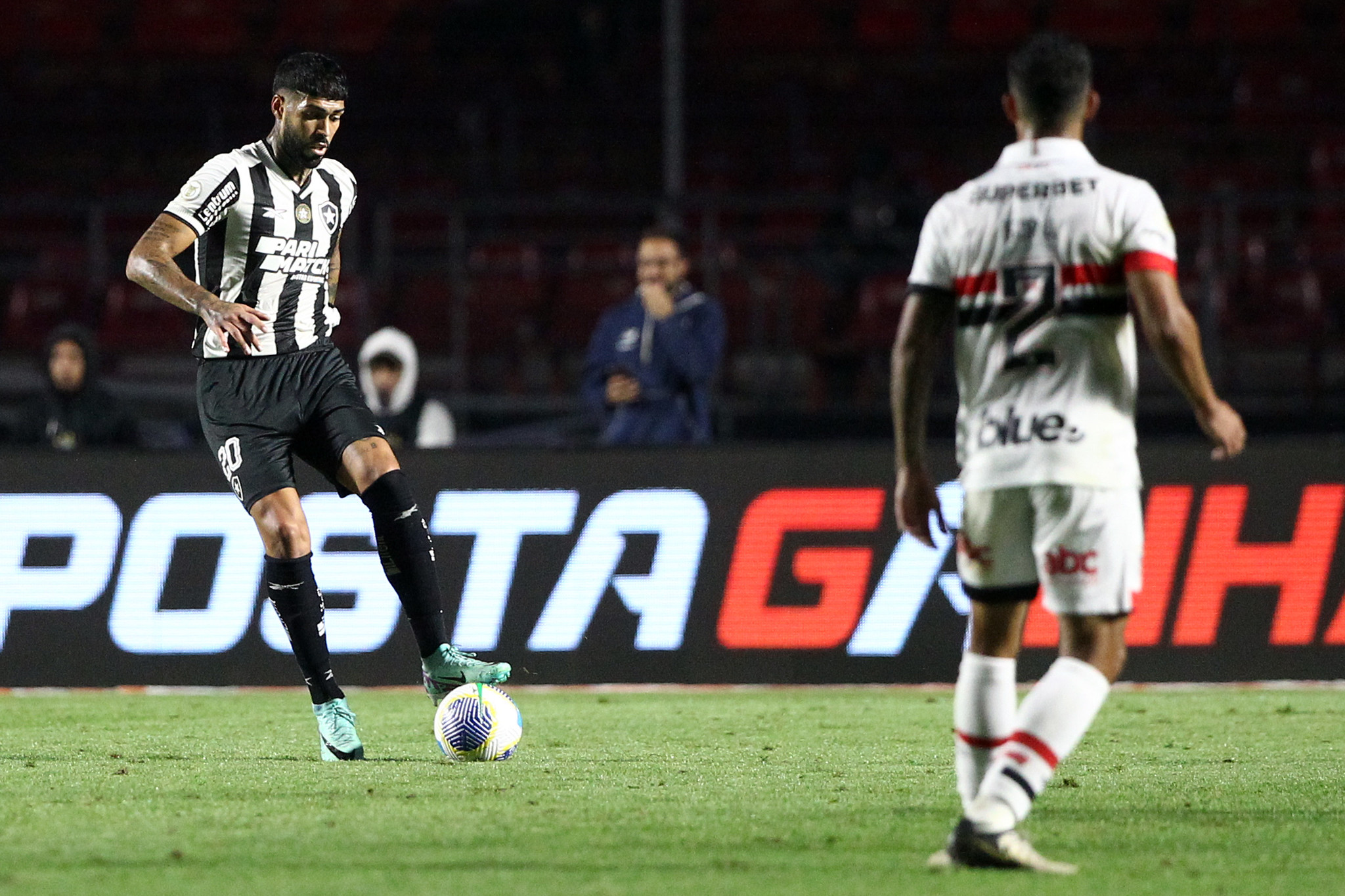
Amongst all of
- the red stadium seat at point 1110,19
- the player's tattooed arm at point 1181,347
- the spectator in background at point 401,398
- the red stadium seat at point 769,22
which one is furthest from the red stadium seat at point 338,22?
the player's tattooed arm at point 1181,347

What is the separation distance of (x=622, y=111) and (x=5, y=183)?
605 centimetres

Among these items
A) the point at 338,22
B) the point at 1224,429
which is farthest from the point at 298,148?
the point at 338,22

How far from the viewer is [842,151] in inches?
699

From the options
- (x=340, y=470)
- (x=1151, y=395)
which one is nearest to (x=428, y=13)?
(x=1151, y=395)

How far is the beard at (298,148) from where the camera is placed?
6188 millimetres

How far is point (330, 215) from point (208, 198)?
0.46 meters

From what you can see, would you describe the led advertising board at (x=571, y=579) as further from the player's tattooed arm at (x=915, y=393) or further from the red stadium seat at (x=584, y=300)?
the red stadium seat at (x=584, y=300)

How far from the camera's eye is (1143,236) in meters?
4.00

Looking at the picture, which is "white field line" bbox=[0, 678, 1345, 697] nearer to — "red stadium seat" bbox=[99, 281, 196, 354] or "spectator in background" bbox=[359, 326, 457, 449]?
"spectator in background" bbox=[359, 326, 457, 449]

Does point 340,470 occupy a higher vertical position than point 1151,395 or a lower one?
higher

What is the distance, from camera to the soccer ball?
5.94 m

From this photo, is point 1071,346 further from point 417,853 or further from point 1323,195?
point 1323,195

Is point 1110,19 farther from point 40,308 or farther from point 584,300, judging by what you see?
point 40,308

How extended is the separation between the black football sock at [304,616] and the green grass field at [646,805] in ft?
0.87
